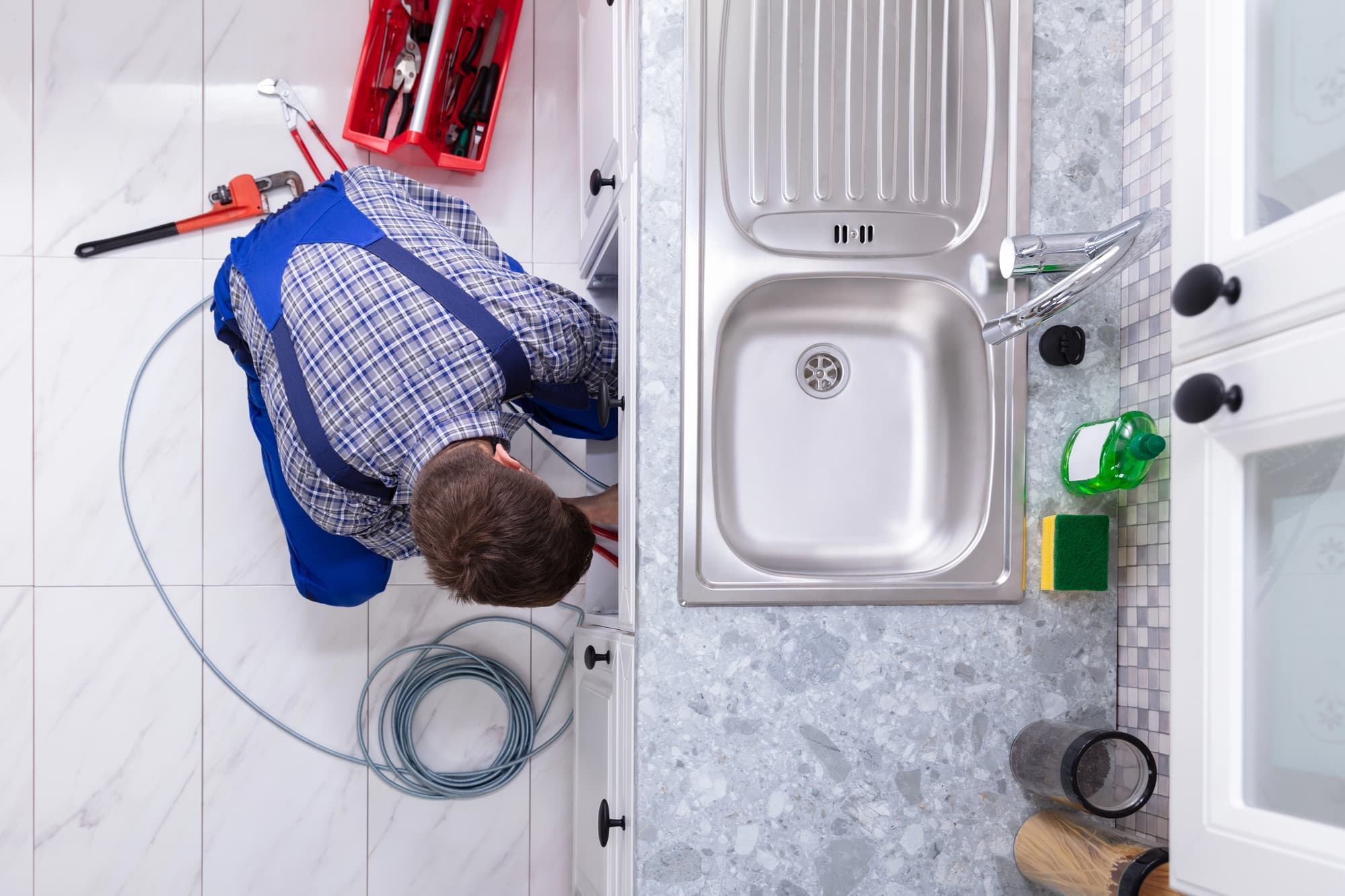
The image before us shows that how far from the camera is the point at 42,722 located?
78.5 inches

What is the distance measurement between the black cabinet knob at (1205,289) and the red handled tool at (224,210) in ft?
5.86

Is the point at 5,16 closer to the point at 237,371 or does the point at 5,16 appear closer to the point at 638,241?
the point at 237,371

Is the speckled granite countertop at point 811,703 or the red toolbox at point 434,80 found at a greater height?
the red toolbox at point 434,80

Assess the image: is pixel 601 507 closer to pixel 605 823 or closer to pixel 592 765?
pixel 592 765

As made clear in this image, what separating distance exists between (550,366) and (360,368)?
30 centimetres

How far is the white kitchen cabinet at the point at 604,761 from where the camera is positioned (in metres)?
1.38

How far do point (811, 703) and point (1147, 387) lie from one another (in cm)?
65

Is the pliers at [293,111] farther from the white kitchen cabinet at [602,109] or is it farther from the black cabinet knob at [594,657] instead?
the black cabinet knob at [594,657]

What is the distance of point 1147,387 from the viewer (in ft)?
4.41

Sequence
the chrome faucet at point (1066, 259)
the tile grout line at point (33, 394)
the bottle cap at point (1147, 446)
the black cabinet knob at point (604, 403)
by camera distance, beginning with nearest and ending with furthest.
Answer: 1. the chrome faucet at point (1066, 259)
2. the bottle cap at point (1147, 446)
3. the black cabinet knob at point (604, 403)
4. the tile grout line at point (33, 394)

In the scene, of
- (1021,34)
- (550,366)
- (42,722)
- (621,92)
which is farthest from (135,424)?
(1021,34)

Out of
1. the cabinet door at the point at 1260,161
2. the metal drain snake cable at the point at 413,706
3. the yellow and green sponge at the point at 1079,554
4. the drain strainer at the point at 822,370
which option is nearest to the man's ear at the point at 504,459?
the drain strainer at the point at 822,370

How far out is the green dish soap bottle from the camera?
1264mm

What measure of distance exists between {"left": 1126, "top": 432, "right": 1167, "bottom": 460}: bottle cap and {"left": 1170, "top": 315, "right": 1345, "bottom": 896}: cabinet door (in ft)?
0.89
